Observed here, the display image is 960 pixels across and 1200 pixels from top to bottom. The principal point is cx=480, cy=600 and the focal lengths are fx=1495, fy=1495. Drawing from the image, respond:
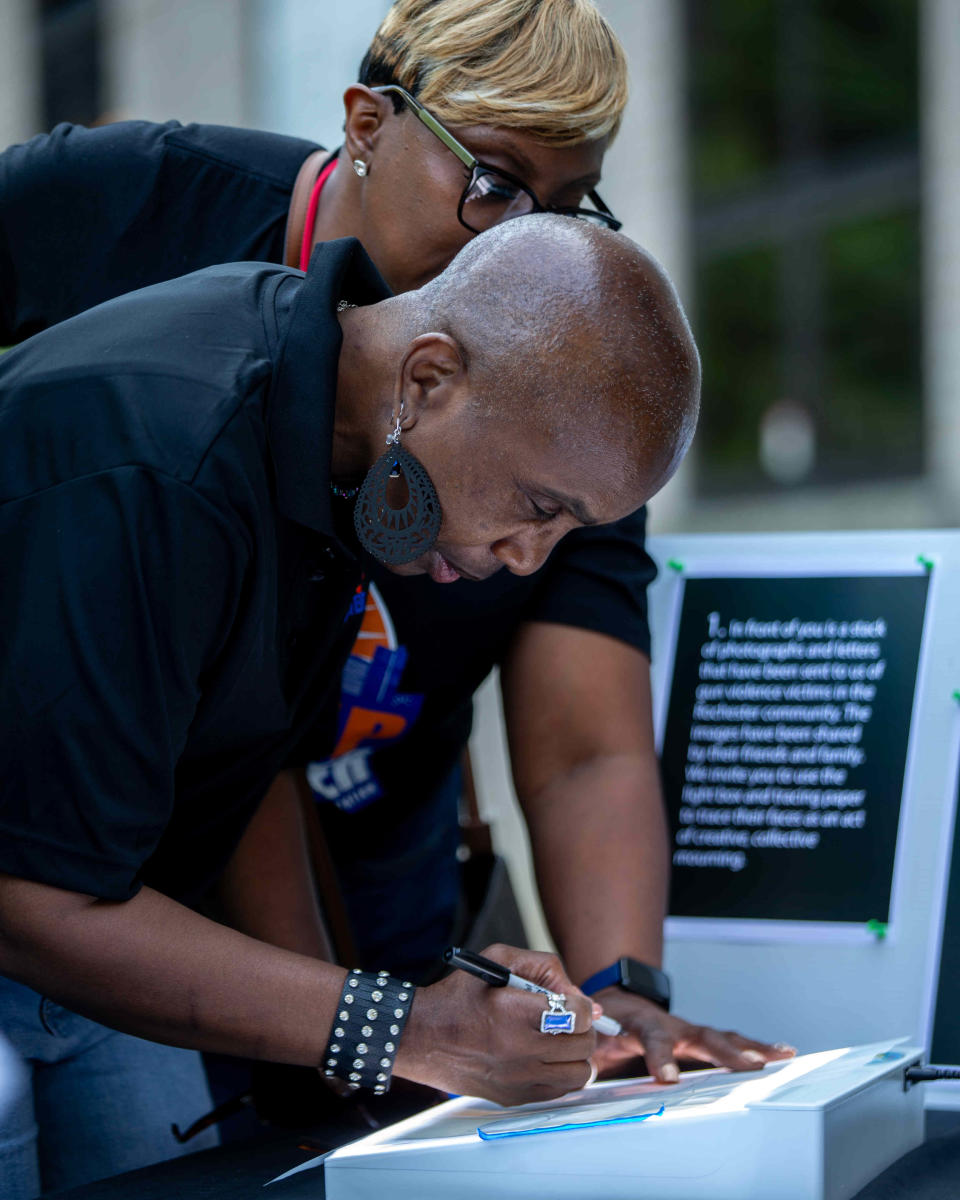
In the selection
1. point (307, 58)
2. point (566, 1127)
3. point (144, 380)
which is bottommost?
point (566, 1127)

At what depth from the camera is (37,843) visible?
3.96 ft

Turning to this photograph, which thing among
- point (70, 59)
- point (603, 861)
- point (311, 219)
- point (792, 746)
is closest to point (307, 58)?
point (70, 59)

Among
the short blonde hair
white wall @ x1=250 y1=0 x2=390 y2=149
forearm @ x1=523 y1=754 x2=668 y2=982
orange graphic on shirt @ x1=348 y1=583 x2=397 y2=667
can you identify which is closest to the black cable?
forearm @ x1=523 y1=754 x2=668 y2=982

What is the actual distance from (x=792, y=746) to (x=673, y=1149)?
98cm

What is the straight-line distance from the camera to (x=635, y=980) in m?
1.72

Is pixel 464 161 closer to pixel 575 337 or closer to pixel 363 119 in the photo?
pixel 363 119

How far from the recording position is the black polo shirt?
119 centimetres

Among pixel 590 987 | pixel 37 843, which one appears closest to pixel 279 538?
pixel 37 843

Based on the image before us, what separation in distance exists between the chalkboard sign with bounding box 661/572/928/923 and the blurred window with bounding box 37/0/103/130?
636 cm

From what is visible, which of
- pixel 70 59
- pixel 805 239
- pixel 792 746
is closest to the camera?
pixel 792 746

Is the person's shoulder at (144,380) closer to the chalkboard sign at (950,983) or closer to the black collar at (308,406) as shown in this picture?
the black collar at (308,406)

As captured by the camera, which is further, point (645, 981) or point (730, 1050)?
point (645, 981)

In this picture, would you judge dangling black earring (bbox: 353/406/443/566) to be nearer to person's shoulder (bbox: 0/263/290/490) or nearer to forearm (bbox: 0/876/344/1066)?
person's shoulder (bbox: 0/263/290/490)

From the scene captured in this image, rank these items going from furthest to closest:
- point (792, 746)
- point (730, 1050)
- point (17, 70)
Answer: point (17, 70) → point (792, 746) → point (730, 1050)
